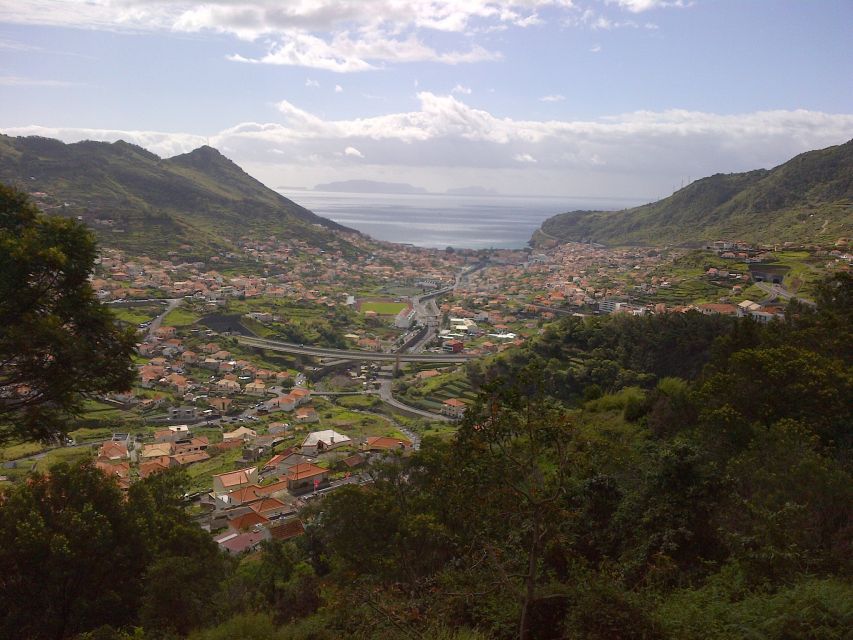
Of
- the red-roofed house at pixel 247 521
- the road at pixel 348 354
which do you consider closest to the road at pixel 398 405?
the road at pixel 348 354

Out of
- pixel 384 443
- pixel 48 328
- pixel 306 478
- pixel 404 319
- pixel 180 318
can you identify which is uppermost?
pixel 48 328

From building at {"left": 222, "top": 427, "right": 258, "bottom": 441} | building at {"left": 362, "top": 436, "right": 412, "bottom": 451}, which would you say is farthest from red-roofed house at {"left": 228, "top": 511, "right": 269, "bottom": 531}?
building at {"left": 222, "top": 427, "right": 258, "bottom": 441}

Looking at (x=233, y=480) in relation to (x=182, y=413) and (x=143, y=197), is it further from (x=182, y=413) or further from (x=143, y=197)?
(x=143, y=197)

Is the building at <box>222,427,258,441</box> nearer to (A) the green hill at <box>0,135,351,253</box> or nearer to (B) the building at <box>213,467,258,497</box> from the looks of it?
(B) the building at <box>213,467,258,497</box>

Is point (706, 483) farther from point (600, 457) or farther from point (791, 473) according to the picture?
point (600, 457)

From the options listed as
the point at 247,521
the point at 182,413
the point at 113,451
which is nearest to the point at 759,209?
the point at 182,413

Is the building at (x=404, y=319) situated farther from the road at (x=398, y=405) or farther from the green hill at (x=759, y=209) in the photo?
the green hill at (x=759, y=209)
